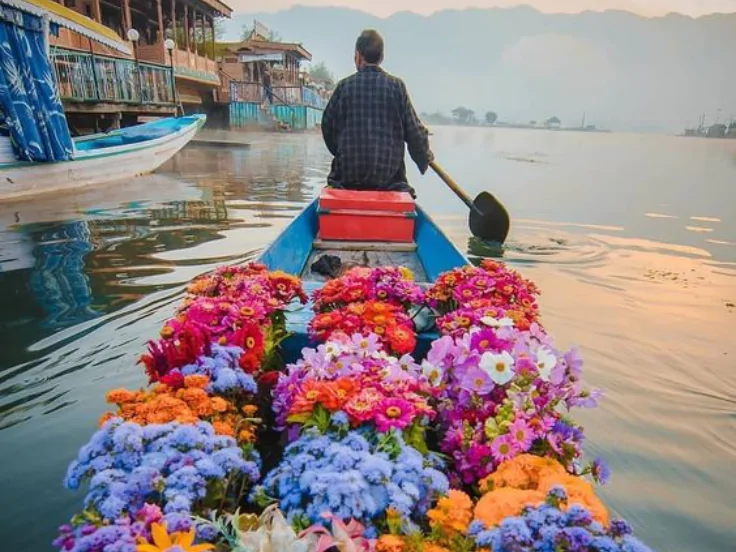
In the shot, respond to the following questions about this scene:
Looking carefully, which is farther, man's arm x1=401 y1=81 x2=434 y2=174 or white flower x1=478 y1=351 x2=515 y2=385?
man's arm x1=401 y1=81 x2=434 y2=174

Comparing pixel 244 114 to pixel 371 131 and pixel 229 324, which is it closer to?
pixel 371 131

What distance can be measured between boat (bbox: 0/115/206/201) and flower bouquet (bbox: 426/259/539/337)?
30.3 ft

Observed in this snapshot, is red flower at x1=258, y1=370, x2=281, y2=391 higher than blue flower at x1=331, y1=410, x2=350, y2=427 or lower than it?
lower

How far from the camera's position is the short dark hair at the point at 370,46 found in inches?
181

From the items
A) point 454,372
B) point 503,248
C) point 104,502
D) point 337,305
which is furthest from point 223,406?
point 503,248

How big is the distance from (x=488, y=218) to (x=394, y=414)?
6.62 m

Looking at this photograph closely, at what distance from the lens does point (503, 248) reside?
773 centimetres

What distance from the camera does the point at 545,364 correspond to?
5.40 feet

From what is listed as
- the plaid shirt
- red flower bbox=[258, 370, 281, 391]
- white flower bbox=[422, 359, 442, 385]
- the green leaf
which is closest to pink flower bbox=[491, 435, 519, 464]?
white flower bbox=[422, 359, 442, 385]

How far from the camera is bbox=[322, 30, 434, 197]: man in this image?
15.6 feet

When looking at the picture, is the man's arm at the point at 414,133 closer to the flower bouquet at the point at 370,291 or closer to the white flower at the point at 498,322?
the flower bouquet at the point at 370,291

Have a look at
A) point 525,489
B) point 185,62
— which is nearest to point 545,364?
point 525,489

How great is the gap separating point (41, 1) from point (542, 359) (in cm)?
1080

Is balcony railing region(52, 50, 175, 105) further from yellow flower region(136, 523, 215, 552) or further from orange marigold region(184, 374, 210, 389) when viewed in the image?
yellow flower region(136, 523, 215, 552)
